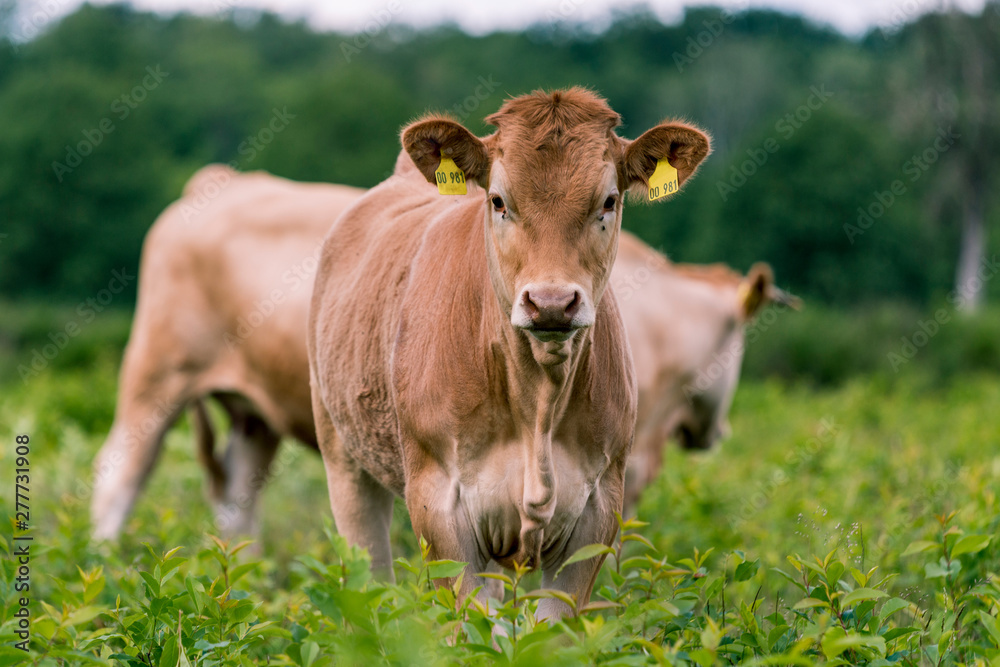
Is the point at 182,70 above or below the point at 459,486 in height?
below

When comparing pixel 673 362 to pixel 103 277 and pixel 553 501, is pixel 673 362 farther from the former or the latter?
pixel 103 277

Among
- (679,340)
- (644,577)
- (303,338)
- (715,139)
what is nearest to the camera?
(644,577)

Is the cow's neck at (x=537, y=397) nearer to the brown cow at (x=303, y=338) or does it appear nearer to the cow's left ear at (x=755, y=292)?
the brown cow at (x=303, y=338)

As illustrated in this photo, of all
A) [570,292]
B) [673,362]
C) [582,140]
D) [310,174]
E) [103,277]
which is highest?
[582,140]

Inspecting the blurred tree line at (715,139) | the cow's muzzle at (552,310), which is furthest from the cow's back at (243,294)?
the blurred tree line at (715,139)

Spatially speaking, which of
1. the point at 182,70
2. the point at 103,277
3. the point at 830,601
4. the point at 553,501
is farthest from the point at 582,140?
the point at 182,70

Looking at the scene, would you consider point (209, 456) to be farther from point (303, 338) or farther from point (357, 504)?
point (357, 504)

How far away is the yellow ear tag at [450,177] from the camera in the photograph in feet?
10.7

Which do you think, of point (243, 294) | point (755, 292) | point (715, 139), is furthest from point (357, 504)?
point (715, 139)

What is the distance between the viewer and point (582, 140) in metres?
3.03

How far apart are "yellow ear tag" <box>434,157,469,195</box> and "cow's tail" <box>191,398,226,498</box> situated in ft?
15.3

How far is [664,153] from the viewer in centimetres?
321

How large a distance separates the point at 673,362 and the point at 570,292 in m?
4.46

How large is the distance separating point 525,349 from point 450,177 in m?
0.64
